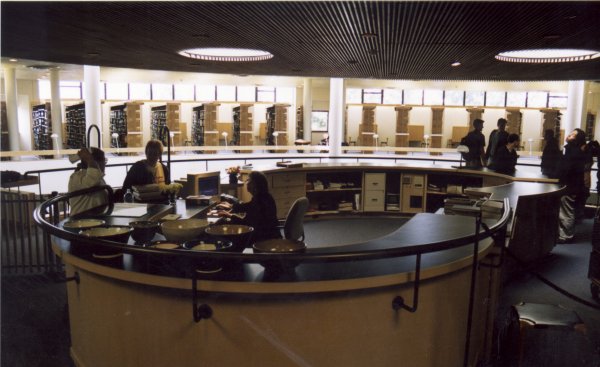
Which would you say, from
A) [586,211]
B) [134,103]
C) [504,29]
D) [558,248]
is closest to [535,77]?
[586,211]

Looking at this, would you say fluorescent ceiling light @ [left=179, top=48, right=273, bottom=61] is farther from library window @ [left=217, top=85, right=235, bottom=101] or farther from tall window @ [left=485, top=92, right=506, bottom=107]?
tall window @ [left=485, top=92, right=506, bottom=107]

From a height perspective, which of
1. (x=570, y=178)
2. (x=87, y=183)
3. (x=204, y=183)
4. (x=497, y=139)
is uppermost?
(x=497, y=139)

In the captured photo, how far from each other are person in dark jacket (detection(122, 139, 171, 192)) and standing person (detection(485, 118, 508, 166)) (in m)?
5.19

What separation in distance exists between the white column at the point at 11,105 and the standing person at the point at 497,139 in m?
14.7

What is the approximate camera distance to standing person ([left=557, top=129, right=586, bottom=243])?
6.56 metres

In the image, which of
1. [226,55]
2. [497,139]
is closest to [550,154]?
[497,139]

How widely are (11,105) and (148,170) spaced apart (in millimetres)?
13806

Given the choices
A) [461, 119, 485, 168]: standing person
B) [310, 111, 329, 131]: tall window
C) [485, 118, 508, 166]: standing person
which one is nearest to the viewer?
[485, 118, 508, 166]: standing person

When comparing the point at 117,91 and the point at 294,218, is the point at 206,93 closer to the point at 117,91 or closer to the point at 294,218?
the point at 117,91

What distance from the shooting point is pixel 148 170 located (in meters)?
4.97

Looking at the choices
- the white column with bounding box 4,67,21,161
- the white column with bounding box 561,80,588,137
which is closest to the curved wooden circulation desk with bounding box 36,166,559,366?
the white column with bounding box 561,80,588,137

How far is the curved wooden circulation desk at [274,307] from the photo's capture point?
2.17 meters

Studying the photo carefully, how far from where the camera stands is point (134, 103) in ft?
57.4

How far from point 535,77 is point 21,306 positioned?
8.50m
